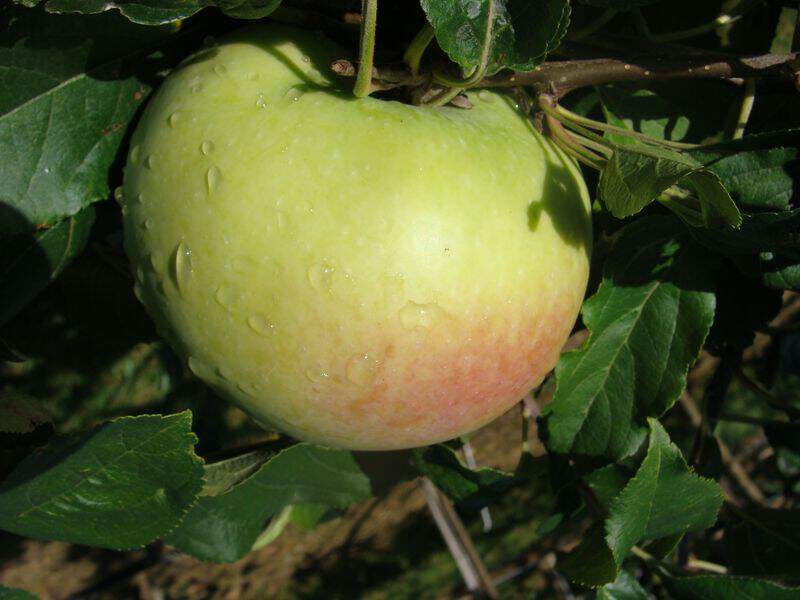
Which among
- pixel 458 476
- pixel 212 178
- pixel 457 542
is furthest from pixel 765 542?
pixel 457 542

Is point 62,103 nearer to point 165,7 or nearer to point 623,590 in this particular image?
point 165,7

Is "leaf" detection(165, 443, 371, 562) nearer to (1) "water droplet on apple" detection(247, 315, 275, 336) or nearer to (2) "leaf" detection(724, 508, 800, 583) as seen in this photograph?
(1) "water droplet on apple" detection(247, 315, 275, 336)

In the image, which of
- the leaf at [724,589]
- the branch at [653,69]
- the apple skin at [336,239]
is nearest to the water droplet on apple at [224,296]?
the apple skin at [336,239]

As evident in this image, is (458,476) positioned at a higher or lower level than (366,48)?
lower

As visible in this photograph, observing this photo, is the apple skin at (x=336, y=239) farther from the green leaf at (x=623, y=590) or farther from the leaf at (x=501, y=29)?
the green leaf at (x=623, y=590)

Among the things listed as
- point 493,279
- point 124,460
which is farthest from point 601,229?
point 124,460

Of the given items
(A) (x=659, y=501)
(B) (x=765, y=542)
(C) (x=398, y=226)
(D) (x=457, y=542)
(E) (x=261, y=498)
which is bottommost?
(D) (x=457, y=542)

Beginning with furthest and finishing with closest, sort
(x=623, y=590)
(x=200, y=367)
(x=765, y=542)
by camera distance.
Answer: (x=765, y=542)
(x=623, y=590)
(x=200, y=367)
